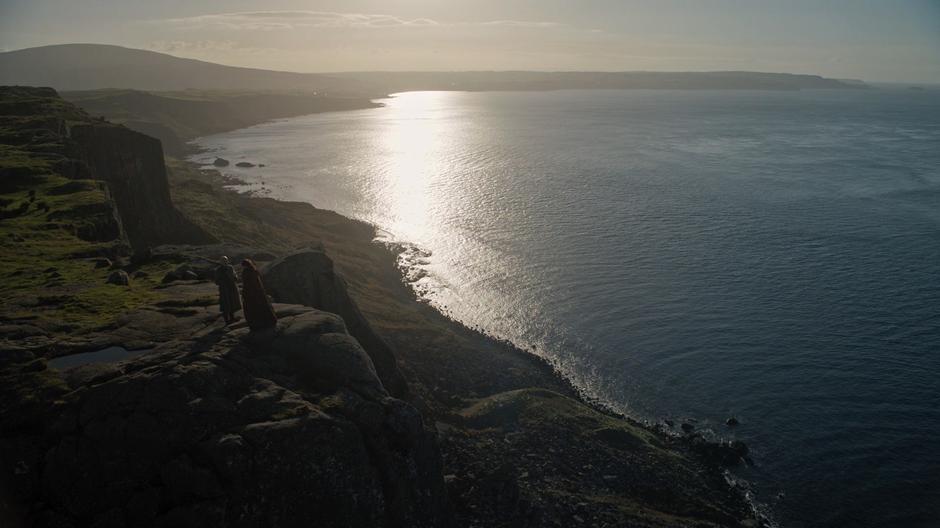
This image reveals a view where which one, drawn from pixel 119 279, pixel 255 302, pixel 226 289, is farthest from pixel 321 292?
pixel 119 279

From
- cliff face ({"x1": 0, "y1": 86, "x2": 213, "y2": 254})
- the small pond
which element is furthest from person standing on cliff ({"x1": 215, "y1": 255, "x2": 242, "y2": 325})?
cliff face ({"x1": 0, "y1": 86, "x2": 213, "y2": 254})

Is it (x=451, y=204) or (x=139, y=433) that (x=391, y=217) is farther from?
(x=139, y=433)

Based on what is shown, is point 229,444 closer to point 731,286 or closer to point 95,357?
point 95,357

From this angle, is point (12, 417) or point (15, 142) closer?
point (12, 417)

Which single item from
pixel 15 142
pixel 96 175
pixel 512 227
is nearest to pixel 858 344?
pixel 512 227

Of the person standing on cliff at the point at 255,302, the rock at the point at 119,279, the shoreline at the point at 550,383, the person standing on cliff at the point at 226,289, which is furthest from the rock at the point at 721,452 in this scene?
the rock at the point at 119,279

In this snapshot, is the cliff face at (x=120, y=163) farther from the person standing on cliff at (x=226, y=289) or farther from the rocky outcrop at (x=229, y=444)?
the rocky outcrop at (x=229, y=444)
